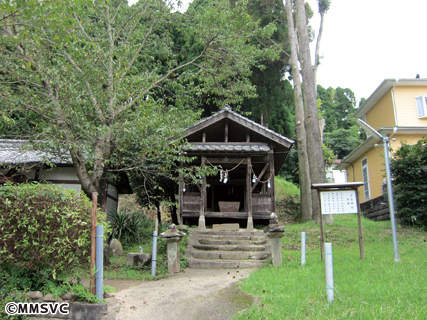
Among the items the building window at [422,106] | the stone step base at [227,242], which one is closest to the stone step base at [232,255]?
the stone step base at [227,242]

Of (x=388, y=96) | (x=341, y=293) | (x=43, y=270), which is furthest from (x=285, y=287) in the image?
(x=388, y=96)

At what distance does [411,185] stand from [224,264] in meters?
7.05

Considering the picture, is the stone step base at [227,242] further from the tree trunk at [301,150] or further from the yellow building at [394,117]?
the yellow building at [394,117]

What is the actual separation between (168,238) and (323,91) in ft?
132

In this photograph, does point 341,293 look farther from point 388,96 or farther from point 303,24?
point 388,96

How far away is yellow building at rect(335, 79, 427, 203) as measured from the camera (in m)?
16.0

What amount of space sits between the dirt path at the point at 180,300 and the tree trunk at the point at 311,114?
8.11 m

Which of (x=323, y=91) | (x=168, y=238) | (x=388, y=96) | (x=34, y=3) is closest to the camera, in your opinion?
(x=34, y=3)

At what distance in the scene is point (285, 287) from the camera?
18.8 ft

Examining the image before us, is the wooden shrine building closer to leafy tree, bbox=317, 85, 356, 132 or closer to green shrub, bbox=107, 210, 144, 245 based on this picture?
green shrub, bbox=107, 210, 144, 245

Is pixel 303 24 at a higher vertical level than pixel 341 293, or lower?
higher

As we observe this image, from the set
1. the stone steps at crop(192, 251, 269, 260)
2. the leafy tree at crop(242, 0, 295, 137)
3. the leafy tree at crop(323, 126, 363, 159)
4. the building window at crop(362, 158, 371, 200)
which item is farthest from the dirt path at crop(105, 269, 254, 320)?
the leafy tree at crop(323, 126, 363, 159)

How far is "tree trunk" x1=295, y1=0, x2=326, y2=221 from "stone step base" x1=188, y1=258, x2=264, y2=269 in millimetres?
6059

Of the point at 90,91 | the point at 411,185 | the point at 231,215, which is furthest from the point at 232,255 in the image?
the point at 411,185
